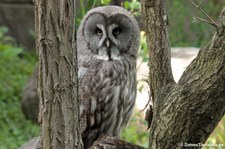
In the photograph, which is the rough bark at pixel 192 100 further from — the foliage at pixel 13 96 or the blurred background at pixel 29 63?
the foliage at pixel 13 96

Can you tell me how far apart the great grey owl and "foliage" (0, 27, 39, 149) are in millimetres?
1836

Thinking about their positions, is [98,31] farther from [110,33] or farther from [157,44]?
[157,44]

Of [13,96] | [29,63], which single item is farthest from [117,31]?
[29,63]

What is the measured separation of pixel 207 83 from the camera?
2.02 metres

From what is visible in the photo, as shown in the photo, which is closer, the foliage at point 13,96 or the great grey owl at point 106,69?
the great grey owl at point 106,69

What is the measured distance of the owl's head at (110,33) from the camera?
3332mm

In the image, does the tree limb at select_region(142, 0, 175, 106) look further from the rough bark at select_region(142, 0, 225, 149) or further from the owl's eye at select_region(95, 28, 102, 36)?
the owl's eye at select_region(95, 28, 102, 36)

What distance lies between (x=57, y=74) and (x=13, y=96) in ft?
14.4

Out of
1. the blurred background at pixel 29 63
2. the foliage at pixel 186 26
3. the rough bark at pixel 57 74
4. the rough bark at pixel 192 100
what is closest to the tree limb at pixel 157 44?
the rough bark at pixel 192 100

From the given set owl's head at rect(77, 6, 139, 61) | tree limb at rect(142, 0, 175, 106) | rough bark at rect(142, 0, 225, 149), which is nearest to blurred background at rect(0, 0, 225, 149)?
owl's head at rect(77, 6, 139, 61)

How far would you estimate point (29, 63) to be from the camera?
728 centimetres

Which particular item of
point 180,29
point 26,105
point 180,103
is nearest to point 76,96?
point 180,103

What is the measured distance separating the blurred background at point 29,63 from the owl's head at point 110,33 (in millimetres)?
152

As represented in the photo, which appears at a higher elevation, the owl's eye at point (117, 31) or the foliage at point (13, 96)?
the owl's eye at point (117, 31)
